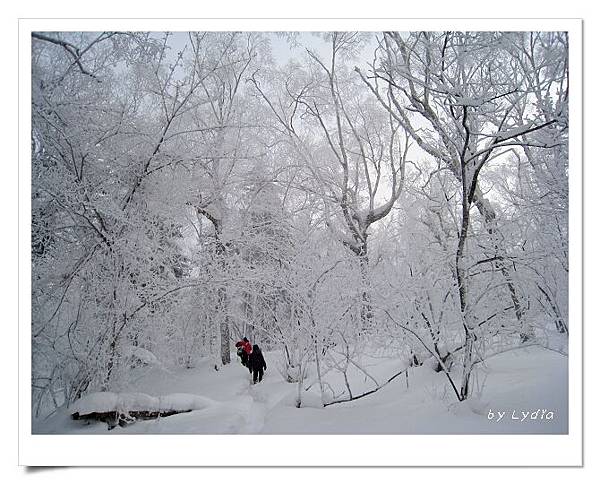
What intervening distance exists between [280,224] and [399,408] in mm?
2469

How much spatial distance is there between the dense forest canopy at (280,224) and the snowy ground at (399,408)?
17 cm

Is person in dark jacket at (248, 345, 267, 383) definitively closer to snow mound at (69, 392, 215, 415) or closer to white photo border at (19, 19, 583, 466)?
snow mound at (69, 392, 215, 415)

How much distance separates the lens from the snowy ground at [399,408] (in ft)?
11.2

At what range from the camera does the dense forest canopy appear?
355 centimetres

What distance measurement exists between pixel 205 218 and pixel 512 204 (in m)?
3.47

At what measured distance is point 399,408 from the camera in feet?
12.3

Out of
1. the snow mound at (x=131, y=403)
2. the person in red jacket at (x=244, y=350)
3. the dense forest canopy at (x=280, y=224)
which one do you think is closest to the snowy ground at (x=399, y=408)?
the snow mound at (x=131, y=403)

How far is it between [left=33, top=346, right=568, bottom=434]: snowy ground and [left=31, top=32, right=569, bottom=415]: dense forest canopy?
0.17 metres

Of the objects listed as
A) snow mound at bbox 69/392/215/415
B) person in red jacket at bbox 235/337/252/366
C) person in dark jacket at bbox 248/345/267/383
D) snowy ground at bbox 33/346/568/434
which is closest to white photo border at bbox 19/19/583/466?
snowy ground at bbox 33/346/568/434

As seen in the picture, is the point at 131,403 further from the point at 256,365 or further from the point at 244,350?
the point at 244,350
